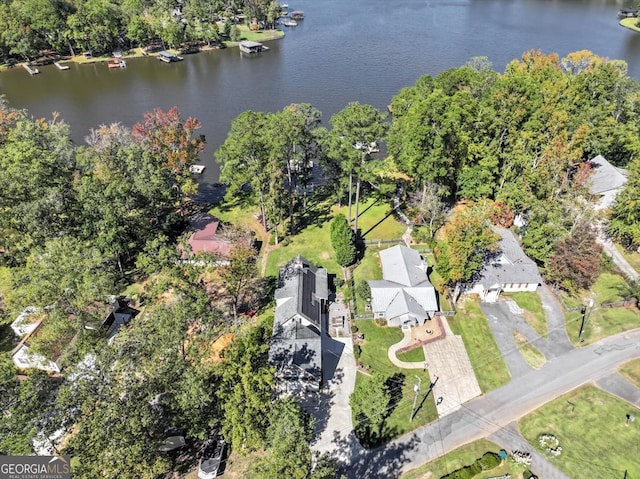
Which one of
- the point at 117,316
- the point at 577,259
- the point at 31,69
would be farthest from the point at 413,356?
the point at 31,69

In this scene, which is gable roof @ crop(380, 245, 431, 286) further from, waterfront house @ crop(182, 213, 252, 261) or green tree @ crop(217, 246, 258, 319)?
waterfront house @ crop(182, 213, 252, 261)

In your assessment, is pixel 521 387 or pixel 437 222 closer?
pixel 521 387

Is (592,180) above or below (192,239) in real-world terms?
above

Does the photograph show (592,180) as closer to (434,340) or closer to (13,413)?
(434,340)

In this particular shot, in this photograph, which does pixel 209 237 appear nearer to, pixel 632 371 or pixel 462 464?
pixel 462 464

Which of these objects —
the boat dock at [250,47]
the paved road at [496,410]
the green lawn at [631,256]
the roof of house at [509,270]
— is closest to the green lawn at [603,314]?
the paved road at [496,410]

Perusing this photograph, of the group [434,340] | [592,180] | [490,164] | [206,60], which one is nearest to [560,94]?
[592,180]

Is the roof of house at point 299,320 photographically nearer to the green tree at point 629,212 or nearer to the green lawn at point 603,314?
the green lawn at point 603,314
